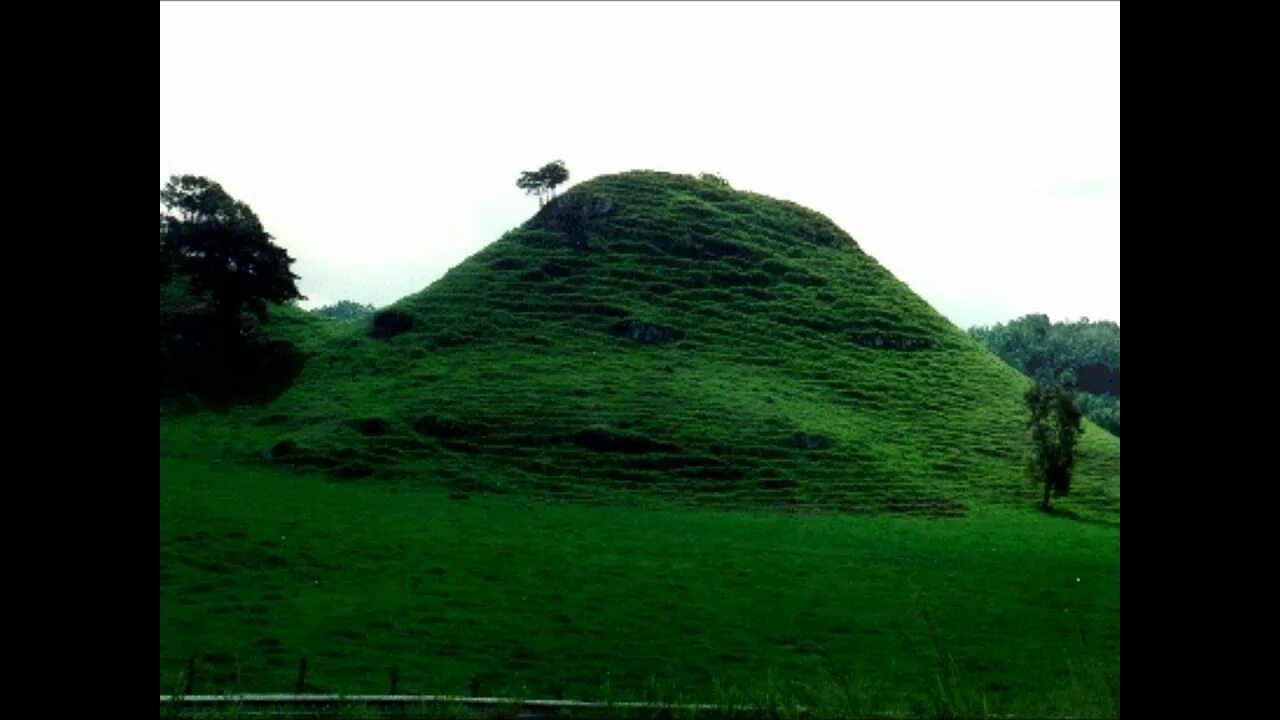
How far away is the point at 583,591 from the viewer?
52.3m

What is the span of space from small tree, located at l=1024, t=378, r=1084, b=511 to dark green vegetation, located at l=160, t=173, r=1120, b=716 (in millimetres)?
2182

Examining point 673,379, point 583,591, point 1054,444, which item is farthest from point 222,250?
point 1054,444

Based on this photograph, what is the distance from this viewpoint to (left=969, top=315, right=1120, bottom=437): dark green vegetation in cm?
10700

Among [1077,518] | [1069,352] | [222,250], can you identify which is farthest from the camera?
[1069,352]

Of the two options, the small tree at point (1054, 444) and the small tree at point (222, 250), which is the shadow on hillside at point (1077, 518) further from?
the small tree at point (222, 250)

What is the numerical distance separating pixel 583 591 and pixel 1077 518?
40472 mm

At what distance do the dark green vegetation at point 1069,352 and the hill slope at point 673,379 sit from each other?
344 inches

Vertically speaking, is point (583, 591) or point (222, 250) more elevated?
point (222, 250)

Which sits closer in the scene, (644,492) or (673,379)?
(644,492)

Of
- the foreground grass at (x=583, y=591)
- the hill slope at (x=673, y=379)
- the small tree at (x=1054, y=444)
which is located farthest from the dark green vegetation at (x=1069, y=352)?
the foreground grass at (x=583, y=591)

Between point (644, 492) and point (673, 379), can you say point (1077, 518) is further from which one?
point (673, 379)

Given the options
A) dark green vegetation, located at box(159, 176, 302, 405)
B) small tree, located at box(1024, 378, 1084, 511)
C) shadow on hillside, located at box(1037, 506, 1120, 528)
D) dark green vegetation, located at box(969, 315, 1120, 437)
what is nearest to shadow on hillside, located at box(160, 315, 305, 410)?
dark green vegetation, located at box(159, 176, 302, 405)

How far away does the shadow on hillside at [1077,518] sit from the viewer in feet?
244

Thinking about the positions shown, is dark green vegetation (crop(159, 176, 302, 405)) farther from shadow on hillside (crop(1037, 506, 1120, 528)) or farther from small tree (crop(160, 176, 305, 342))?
shadow on hillside (crop(1037, 506, 1120, 528))
